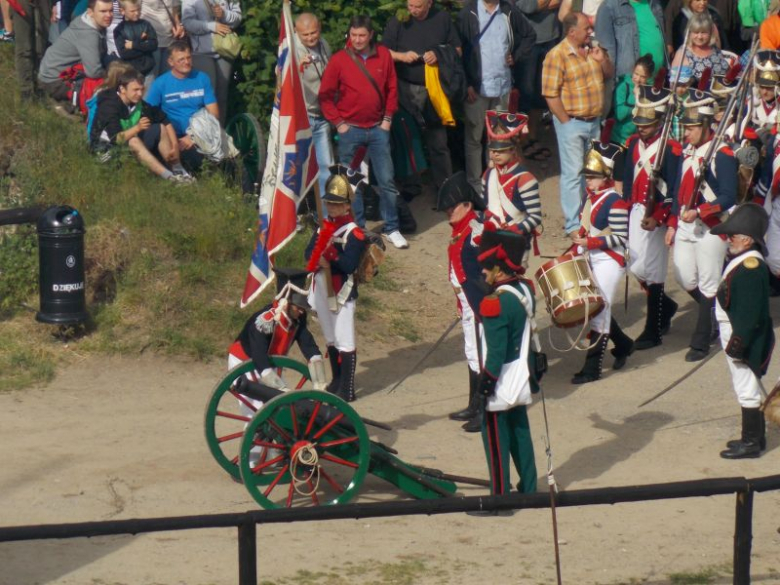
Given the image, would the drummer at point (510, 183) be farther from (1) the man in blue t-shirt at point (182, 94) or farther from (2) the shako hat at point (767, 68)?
(1) the man in blue t-shirt at point (182, 94)

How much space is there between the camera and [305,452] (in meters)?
8.35

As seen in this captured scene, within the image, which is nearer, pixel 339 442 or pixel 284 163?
pixel 339 442

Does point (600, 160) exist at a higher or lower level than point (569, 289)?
higher

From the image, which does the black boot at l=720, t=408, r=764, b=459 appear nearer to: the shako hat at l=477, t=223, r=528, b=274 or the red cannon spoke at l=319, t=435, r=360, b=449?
the shako hat at l=477, t=223, r=528, b=274

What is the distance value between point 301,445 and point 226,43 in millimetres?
6279

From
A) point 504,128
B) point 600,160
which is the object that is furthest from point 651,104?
point 504,128

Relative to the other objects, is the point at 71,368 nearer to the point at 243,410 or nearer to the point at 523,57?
the point at 243,410

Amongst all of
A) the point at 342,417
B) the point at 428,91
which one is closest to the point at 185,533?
the point at 342,417

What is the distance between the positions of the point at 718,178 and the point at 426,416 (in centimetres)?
285

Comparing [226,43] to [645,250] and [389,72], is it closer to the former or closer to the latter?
[389,72]

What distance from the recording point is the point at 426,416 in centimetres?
1038

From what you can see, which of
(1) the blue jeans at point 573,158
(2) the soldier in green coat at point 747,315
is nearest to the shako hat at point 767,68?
(1) the blue jeans at point 573,158

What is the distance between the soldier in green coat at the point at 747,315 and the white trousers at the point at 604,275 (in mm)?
1569

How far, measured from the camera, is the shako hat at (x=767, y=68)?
467 inches
